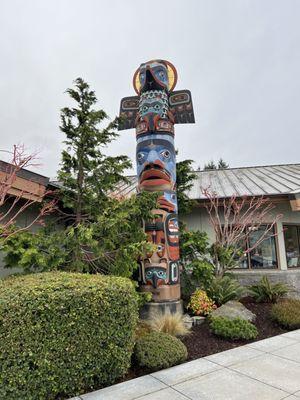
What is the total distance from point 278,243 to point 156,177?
5902 mm

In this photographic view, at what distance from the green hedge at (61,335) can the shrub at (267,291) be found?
6.31m

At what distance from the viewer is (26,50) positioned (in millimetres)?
8109

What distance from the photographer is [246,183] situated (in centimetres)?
1270

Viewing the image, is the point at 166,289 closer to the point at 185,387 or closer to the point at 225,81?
the point at 185,387

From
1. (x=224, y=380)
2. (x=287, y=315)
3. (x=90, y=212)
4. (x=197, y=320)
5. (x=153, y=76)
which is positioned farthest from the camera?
(x=153, y=76)

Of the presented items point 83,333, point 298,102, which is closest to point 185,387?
point 83,333

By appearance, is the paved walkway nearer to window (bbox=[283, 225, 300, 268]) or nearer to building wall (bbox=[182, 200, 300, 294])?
building wall (bbox=[182, 200, 300, 294])

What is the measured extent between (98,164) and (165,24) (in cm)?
456

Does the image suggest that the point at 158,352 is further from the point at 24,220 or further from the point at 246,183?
the point at 246,183

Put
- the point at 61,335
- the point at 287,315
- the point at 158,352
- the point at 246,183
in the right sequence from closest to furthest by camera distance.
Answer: the point at 61,335 < the point at 158,352 < the point at 287,315 < the point at 246,183

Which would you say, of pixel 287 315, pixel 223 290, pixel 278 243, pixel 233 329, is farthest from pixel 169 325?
pixel 278 243

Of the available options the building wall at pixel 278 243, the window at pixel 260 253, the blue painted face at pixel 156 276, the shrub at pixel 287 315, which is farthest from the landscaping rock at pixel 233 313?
the window at pixel 260 253

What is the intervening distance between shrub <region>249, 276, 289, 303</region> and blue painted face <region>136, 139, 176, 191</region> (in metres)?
4.69

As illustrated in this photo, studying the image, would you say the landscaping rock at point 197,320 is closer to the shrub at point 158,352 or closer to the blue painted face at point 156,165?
the shrub at point 158,352
